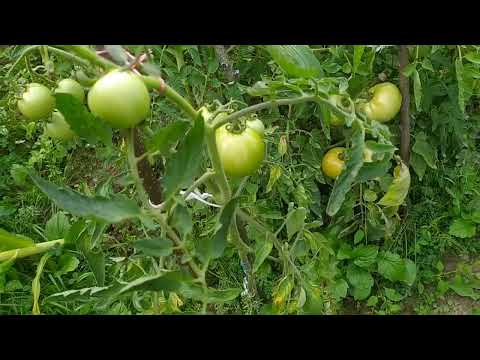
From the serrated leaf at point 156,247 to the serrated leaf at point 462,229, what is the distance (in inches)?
53.8

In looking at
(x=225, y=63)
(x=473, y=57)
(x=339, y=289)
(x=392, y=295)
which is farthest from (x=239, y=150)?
(x=392, y=295)

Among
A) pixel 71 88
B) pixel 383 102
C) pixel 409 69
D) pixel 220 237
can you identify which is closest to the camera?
pixel 220 237

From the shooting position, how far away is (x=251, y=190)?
148cm

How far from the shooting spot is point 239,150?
2.61 feet

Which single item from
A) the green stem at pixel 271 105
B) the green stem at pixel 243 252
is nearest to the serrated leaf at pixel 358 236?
the green stem at pixel 243 252

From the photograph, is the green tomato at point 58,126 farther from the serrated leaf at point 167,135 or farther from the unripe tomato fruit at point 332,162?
the unripe tomato fruit at point 332,162

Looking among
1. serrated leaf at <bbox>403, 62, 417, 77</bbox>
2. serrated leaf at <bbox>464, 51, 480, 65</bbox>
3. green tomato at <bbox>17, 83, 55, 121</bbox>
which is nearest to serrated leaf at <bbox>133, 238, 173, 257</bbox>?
green tomato at <bbox>17, 83, 55, 121</bbox>

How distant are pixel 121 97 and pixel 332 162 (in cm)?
105

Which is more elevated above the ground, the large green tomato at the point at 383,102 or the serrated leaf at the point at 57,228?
the large green tomato at the point at 383,102

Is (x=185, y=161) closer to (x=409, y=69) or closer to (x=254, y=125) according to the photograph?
(x=254, y=125)

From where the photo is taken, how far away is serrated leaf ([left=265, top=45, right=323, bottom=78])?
0.70 metres

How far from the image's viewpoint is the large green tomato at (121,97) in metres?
0.62
